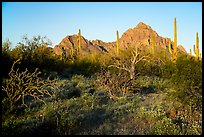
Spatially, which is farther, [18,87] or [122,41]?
[122,41]

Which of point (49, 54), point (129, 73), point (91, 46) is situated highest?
point (91, 46)

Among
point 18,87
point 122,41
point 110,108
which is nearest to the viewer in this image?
point 18,87

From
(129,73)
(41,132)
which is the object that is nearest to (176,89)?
(41,132)

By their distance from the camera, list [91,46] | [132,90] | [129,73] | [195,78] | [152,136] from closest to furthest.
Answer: [152,136], [195,78], [132,90], [129,73], [91,46]

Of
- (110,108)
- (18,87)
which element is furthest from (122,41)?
(18,87)

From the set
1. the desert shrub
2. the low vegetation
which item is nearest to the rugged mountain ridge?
the low vegetation

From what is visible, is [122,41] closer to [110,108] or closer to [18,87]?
[110,108]

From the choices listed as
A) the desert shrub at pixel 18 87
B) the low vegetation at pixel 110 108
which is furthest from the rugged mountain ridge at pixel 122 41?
the desert shrub at pixel 18 87

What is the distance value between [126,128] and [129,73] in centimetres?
993

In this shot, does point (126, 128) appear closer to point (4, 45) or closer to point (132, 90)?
point (132, 90)

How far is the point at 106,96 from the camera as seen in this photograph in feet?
41.0

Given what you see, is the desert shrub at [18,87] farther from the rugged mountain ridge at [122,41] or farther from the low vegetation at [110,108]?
the rugged mountain ridge at [122,41]

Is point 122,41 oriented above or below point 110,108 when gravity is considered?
above

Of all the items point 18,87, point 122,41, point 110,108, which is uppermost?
point 122,41
